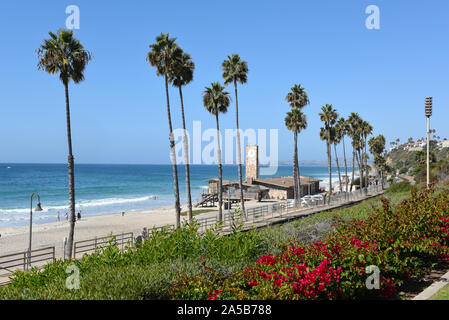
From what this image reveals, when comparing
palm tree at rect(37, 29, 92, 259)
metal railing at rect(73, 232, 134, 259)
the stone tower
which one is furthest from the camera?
the stone tower

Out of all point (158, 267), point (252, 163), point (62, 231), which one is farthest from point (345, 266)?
point (252, 163)

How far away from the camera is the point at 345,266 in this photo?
7672 millimetres

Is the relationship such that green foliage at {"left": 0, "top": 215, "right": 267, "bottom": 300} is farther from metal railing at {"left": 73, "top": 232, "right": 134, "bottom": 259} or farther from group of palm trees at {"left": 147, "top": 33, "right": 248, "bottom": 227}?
group of palm trees at {"left": 147, "top": 33, "right": 248, "bottom": 227}

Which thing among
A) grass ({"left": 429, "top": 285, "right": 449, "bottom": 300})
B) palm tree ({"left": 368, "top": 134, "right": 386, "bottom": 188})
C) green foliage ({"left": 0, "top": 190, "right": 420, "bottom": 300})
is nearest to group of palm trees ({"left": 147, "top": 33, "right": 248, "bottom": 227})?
green foliage ({"left": 0, "top": 190, "right": 420, "bottom": 300})

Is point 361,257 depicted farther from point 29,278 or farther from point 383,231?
point 29,278

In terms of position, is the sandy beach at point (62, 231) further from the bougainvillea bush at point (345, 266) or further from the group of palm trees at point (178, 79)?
the bougainvillea bush at point (345, 266)

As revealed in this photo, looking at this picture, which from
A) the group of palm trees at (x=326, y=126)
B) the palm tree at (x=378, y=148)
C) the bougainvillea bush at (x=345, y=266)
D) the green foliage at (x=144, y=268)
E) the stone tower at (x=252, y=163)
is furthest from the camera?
the palm tree at (x=378, y=148)

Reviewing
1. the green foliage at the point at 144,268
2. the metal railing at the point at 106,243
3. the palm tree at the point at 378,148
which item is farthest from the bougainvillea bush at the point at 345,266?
the palm tree at the point at 378,148

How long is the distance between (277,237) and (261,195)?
2040 inches

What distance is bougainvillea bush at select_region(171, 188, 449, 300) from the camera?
6.64 m

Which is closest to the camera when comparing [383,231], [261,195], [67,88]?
[383,231]

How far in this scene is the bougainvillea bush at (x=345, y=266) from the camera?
6.64 meters
